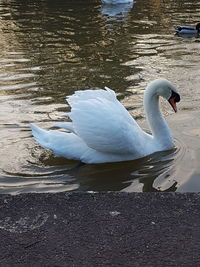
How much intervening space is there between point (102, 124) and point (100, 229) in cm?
222

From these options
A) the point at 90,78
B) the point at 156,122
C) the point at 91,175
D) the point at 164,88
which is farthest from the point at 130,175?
the point at 90,78

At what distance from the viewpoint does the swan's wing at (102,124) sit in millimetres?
5555

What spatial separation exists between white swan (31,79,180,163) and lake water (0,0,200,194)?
171 mm

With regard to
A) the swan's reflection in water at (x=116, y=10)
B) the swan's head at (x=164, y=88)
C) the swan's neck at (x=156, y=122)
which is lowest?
the swan's reflection in water at (x=116, y=10)

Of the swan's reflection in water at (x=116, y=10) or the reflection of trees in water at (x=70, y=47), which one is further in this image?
the swan's reflection in water at (x=116, y=10)

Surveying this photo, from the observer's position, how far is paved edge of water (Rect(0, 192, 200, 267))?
3.15 m

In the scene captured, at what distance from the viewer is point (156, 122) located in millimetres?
6531

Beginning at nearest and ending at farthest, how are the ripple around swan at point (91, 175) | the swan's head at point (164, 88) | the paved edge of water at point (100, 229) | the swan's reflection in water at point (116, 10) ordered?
the paved edge of water at point (100, 229), the ripple around swan at point (91, 175), the swan's head at point (164, 88), the swan's reflection in water at point (116, 10)

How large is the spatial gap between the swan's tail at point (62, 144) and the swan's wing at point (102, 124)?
0.76 feet

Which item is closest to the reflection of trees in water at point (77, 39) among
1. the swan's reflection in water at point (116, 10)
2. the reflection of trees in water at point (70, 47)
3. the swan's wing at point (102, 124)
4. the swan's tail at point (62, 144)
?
the reflection of trees in water at point (70, 47)

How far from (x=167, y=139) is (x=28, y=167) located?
1794 millimetres

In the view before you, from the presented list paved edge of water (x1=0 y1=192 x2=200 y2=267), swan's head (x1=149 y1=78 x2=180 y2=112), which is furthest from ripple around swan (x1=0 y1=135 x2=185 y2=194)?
paved edge of water (x1=0 y1=192 x2=200 y2=267)

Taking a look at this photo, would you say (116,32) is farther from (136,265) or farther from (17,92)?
(136,265)

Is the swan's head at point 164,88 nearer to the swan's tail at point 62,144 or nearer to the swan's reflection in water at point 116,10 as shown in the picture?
the swan's tail at point 62,144
